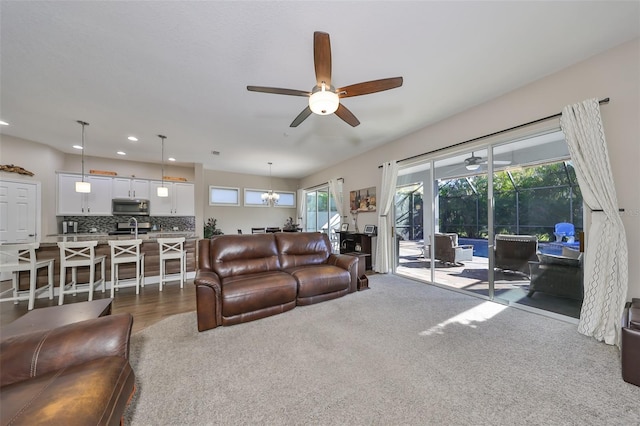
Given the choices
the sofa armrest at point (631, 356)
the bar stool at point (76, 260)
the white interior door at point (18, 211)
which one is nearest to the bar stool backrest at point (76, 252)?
the bar stool at point (76, 260)

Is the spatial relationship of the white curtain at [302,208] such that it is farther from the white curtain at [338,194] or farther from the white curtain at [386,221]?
the white curtain at [386,221]

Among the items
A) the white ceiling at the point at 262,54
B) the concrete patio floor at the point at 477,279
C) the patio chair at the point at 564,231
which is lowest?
the concrete patio floor at the point at 477,279

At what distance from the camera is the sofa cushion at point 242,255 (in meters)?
3.17

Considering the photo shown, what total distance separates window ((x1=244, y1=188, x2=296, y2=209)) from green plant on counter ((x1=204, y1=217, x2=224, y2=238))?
4.06 ft

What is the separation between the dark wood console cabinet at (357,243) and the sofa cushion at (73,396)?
4.54 m

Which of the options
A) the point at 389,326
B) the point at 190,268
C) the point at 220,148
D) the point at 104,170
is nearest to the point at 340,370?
the point at 389,326

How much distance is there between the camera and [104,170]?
610 cm

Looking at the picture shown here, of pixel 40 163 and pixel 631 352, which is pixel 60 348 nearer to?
pixel 631 352

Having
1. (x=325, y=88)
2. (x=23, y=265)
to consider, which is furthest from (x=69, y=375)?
(x=23, y=265)

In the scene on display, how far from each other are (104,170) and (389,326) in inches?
304

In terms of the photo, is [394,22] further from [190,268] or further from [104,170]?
[104,170]

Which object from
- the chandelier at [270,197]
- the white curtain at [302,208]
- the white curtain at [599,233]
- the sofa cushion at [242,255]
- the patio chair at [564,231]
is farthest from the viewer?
the white curtain at [302,208]

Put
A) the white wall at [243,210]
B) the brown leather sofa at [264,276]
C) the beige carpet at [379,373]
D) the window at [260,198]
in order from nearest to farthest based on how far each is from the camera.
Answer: the beige carpet at [379,373] → the brown leather sofa at [264,276] → the white wall at [243,210] → the window at [260,198]

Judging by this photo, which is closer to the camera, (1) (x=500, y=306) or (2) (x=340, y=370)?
(2) (x=340, y=370)
